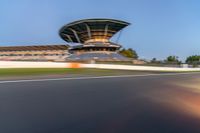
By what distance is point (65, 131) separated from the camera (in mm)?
4188

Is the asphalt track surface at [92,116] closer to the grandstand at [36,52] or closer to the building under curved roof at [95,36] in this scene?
the building under curved roof at [95,36]

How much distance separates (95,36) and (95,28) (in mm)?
3214

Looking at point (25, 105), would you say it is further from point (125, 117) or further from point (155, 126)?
point (155, 126)

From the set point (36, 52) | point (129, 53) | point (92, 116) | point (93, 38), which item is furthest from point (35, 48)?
point (92, 116)

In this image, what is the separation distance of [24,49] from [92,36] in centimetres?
4517

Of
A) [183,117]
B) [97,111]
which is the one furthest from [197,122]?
[97,111]

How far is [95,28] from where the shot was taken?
92812 mm

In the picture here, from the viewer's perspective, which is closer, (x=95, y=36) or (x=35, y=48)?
(x=95, y=36)

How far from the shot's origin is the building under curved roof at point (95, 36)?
87.8 meters

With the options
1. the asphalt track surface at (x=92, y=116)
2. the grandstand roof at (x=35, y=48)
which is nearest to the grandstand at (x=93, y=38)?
the grandstand roof at (x=35, y=48)

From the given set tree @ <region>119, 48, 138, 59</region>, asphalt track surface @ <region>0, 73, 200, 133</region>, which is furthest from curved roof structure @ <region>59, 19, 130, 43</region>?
asphalt track surface @ <region>0, 73, 200, 133</region>

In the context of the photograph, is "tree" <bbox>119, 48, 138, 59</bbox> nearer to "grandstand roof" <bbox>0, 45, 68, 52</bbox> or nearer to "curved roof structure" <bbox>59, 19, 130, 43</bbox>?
"curved roof structure" <bbox>59, 19, 130, 43</bbox>

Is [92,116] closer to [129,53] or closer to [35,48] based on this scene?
[35,48]

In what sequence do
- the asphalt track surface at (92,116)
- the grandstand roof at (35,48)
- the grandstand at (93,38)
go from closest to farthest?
the asphalt track surface at (92,116) → the grandstand at (93,38) → the grandstand roof at (35,48)
